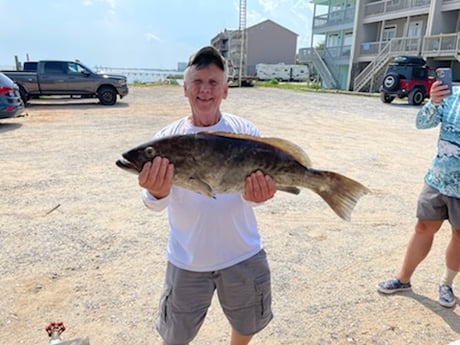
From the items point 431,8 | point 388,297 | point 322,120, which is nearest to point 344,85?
point 431,8

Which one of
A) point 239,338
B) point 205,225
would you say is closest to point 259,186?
point 205,225

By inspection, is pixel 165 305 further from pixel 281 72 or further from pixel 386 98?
pixel 281 72

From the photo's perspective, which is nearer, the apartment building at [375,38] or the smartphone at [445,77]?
the smartphone at [445,77]

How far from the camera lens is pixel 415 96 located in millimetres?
20578

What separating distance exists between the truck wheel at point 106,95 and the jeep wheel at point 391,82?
14166 mm

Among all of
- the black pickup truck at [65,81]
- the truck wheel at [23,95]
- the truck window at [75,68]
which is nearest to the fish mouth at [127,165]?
the black pickup truck at [65,81]

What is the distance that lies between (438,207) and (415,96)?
1976 cm

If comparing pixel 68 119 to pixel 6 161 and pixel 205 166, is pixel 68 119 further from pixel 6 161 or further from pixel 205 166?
pixel 205 166

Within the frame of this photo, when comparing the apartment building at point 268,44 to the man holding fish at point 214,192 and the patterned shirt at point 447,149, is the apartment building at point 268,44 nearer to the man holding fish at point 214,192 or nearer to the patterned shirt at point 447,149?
the patterned shirt at point 447,149

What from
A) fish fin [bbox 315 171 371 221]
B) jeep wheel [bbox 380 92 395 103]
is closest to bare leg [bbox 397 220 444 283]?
fish fin [bbox 315 171 371 221]

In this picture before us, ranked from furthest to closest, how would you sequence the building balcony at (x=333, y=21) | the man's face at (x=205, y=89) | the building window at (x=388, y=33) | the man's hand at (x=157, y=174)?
the building balcony at (x=333, y=21) < the building window at (x=388, y=33) < the man's face at (x=205, y=89) < the man's hand at (x=157, y=174)

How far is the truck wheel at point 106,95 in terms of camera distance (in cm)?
1831

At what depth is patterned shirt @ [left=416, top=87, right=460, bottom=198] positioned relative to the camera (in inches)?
117

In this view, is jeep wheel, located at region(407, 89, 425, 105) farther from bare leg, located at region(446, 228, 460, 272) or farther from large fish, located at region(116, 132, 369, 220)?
large fish, located at region(116, 132, 369, 220)
